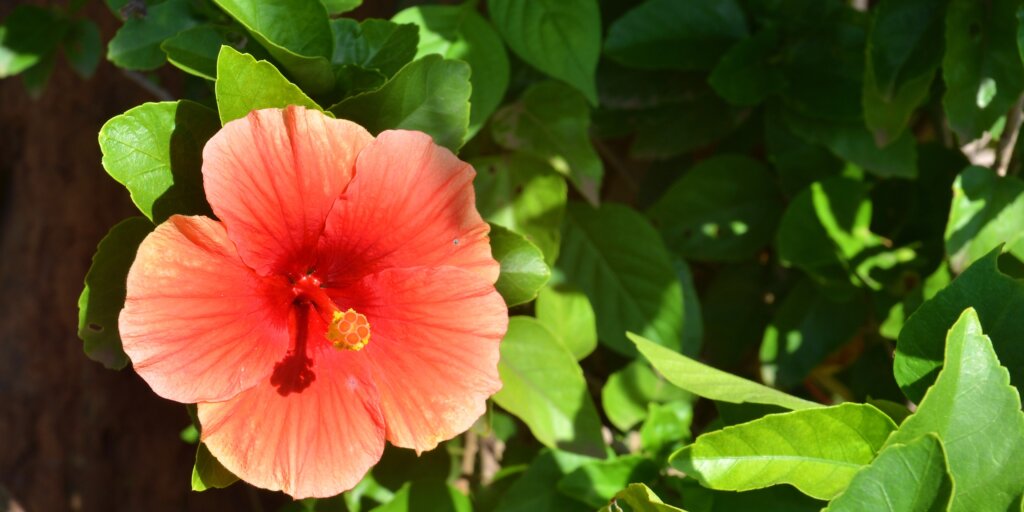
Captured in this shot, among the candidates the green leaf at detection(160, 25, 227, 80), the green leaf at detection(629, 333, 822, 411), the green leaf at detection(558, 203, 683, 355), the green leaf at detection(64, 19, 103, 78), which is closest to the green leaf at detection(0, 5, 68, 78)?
the green leaf at detection(64, 19, 103, 78)

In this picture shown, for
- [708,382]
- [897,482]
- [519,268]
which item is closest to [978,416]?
[897,482]

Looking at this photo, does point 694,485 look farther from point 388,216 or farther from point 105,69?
point 105,69

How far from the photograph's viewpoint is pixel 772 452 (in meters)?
0.76

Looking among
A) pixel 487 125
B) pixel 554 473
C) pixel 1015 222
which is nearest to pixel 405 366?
pixel 554 473

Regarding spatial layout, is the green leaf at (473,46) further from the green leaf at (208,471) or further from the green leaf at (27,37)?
the green leaf at (27,37)

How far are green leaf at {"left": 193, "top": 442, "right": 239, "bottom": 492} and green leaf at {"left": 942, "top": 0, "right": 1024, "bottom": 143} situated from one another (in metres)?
0.86

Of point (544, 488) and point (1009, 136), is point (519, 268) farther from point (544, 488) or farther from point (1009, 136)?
point (1009, 136)

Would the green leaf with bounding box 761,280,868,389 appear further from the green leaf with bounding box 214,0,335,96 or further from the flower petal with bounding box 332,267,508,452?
the green leaf with bounding box 214,0,335,96

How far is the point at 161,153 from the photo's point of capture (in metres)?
0.80

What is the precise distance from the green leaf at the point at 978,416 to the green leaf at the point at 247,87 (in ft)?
1.75

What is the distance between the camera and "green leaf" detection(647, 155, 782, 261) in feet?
4.73

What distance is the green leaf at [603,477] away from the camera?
1037mm

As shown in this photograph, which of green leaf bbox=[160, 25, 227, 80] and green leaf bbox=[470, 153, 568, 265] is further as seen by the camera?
green leaf bbox=[470, 153, 568, 265]

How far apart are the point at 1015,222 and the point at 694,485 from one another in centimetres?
50
